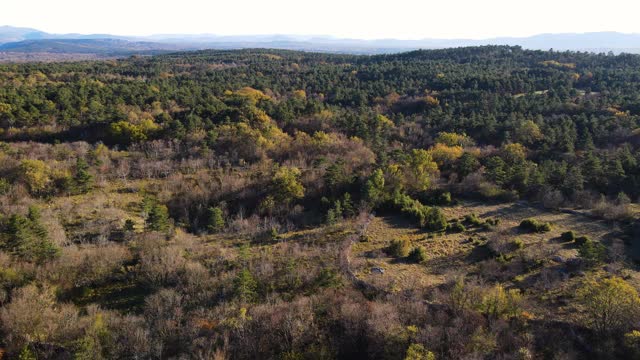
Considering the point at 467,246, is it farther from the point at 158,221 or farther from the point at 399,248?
the point at 158,221

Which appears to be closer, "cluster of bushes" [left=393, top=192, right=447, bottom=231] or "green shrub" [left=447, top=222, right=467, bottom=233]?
"green shrub" [left=447, top=222, right=467, bottom=233]

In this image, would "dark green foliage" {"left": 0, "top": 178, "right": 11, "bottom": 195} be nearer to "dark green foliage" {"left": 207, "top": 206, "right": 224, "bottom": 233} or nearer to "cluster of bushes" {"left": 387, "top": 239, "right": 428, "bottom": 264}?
"dark green foliage" {"left": 207, "top": 206, "right": 224, "bottom": 233}

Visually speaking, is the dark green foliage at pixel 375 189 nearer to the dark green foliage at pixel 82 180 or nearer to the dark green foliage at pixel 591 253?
the dark green foliage at pixel 591 253

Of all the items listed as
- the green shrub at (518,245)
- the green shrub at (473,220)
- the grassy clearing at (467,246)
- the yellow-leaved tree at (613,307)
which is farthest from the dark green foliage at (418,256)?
the yellow-leaved tree at (613,307)

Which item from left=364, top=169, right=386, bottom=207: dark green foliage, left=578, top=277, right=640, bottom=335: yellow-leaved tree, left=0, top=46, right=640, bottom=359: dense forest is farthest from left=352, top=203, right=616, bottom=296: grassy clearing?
left=578, top=277, right=640, bottom=335: yellow-leaved tree

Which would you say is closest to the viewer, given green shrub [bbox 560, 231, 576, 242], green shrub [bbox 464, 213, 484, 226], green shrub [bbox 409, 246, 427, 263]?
green shrub [bbox 409, 246, 427, 263]

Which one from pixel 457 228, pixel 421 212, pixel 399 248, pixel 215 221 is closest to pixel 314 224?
pixel 215 221
